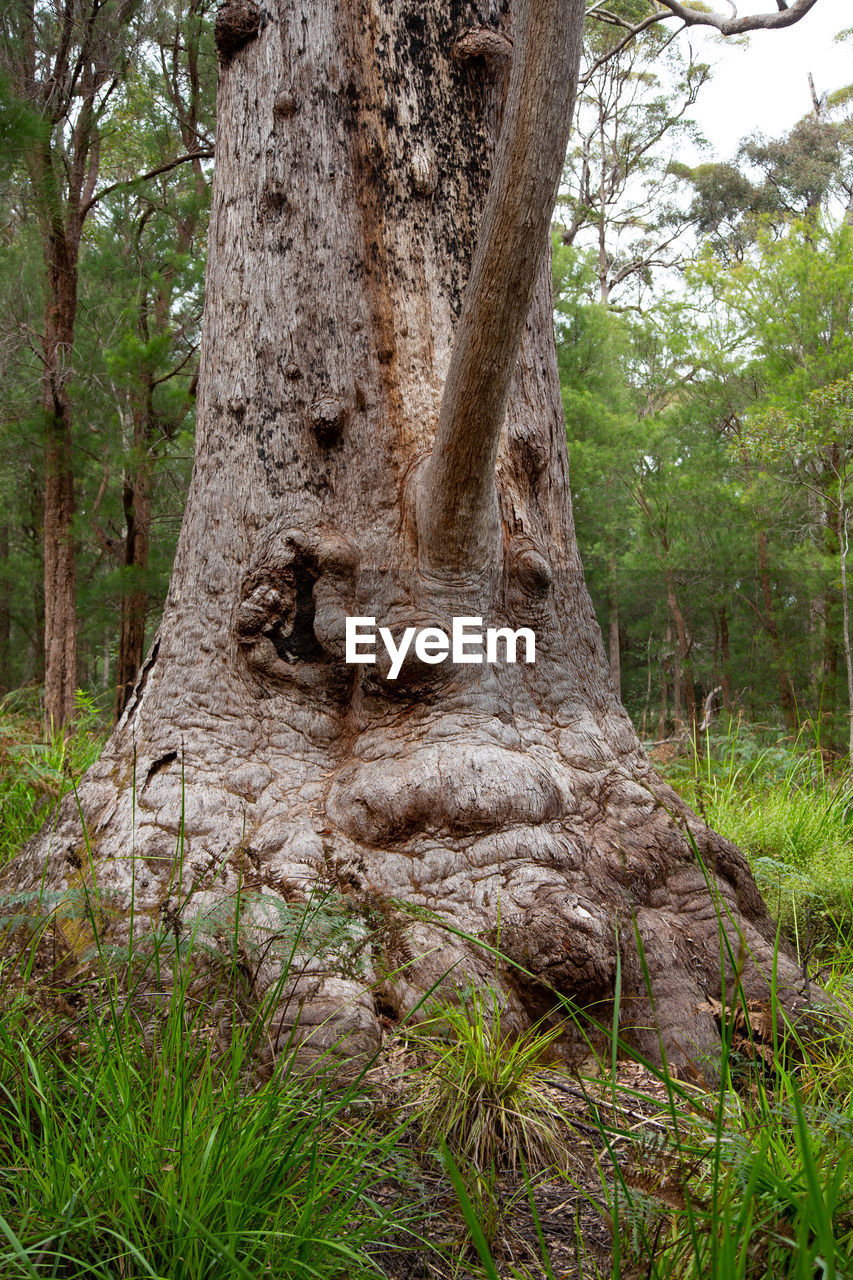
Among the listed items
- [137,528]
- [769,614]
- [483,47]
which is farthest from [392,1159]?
[769,614]

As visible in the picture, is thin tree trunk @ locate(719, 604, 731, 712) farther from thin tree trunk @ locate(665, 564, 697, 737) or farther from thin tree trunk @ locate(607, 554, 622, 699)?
thin tree trunk @ locate(607, 554, 622, 699)

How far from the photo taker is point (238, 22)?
9.47 ft

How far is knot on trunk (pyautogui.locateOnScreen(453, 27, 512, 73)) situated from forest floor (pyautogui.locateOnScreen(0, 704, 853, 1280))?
116 inches

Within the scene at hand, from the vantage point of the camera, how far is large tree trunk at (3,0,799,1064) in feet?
7.04

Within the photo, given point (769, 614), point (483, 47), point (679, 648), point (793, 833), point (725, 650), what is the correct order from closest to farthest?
point (483, 47) < point (793, 833) < point (769, 614) < point (725, 650) < point (679, 648)

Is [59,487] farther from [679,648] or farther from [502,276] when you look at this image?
[679,648]

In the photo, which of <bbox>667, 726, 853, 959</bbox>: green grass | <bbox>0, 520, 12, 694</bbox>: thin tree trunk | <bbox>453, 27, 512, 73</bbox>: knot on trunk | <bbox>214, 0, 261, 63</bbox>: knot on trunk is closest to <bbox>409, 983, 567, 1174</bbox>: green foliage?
<bbox>667, 726, 853, 959</bbox>: green grass

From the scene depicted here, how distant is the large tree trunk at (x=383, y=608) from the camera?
214 cm

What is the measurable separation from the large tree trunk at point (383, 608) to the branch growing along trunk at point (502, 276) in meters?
0.02

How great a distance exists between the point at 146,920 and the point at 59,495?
6.54m

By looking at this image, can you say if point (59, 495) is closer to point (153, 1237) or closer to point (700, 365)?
point (153, 1237)

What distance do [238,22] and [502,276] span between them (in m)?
1.78

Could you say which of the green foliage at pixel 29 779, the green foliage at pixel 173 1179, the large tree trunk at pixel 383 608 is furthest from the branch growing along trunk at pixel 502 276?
the green foliage at pixel 29 779

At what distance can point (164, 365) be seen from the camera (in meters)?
7.71
